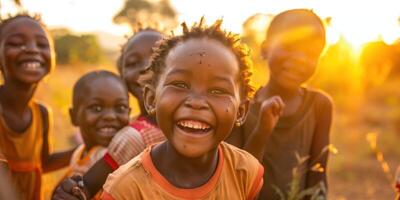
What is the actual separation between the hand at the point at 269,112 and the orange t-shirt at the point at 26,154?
172cm

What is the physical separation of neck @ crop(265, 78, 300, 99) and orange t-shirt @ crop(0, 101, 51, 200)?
1.71 metres

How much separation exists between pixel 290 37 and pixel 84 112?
1.40 m

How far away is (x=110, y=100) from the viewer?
385cm

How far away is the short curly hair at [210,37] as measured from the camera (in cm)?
260

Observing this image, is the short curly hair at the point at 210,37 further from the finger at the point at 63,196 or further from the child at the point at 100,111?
the child at the point at 100,111

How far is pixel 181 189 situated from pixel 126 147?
768mm

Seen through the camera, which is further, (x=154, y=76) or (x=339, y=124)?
(x=339, y=124)

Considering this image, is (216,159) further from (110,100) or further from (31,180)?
(31,180)

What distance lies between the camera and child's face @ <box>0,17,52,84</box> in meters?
4.05

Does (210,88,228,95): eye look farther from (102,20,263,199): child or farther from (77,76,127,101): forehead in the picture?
(77,76,127,101): forehead

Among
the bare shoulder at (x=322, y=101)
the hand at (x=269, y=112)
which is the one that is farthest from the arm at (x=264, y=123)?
the bare shoulder at (x=322, y=101)

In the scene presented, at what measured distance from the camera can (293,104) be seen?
3.94 m

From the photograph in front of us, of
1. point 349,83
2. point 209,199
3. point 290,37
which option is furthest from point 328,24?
point 349,83

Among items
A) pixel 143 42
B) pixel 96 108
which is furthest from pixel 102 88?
pixel 143 42
